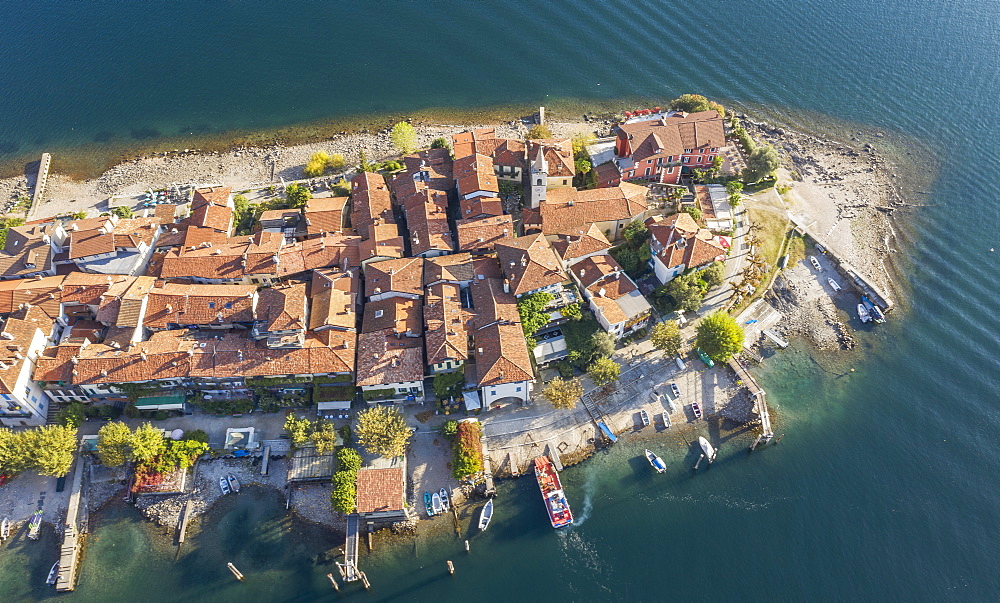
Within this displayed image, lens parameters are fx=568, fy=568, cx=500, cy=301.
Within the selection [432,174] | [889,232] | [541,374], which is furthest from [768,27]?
[541,374]

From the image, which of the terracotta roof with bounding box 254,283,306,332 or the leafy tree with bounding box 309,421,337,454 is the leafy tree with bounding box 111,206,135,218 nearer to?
the terracotta roof with bounding box 254,283,306,332

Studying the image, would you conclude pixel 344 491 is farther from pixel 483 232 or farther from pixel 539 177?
pixel 539 177

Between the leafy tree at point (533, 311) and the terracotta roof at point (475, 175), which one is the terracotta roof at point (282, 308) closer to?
the leafy tree at point (533, 311)

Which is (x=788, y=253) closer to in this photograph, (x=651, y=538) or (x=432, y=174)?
(x=651, y=538)

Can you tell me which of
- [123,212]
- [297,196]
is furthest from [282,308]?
[123,212]

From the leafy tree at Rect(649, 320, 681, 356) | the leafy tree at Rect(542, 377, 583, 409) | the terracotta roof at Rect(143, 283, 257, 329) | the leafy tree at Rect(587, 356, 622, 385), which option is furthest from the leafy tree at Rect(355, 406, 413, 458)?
the leafy tree at Rect(649, 320, 681, 356)

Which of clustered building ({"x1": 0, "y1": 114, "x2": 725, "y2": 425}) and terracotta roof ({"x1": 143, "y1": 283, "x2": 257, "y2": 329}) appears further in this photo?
terracotta roof ({"x1": 143, "y1": 283, "x2": 257, "y2": 329})
